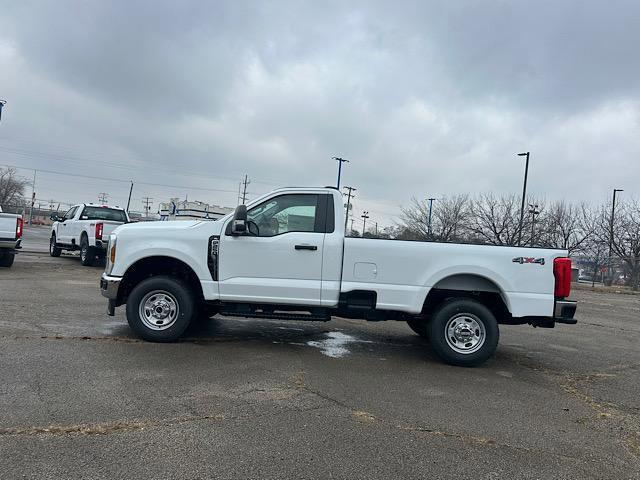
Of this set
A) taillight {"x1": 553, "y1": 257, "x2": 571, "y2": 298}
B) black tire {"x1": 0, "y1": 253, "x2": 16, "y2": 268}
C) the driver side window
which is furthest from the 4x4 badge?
black tire {"x1": 0, "y1": 253, "x2": 16, "y2": 268}

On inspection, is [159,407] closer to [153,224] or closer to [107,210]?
[153,224]

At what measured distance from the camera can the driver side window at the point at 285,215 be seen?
641cm

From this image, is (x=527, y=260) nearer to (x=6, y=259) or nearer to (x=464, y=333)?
(x=464, y=333)

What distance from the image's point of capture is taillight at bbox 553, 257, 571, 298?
6105 mm

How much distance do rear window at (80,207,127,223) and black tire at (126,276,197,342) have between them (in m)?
10.8

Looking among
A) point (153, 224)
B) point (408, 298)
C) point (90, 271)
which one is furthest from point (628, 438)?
point (90, 271)

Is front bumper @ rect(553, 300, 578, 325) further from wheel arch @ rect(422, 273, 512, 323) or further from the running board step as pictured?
the running board step

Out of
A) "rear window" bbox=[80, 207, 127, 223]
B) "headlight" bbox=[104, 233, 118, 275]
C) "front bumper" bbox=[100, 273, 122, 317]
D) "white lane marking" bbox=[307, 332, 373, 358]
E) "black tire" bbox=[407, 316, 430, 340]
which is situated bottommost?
"white lane marking" bbox=[307, 332, 373, 358]

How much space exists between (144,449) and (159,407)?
80 cm

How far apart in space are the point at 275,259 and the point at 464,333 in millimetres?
2549

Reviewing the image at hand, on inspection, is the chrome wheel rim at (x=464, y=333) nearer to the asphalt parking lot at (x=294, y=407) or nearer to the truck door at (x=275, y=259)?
the asphalt parking lot at (x=294, y=407)

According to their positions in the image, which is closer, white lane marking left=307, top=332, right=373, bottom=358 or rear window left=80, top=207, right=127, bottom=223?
white lane marking left=307, top=332, right=373, bottom=358

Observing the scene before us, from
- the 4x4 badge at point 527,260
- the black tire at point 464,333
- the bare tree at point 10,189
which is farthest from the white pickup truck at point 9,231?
the bare tree at point 10,189

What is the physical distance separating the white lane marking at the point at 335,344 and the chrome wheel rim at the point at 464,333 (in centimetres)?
136
